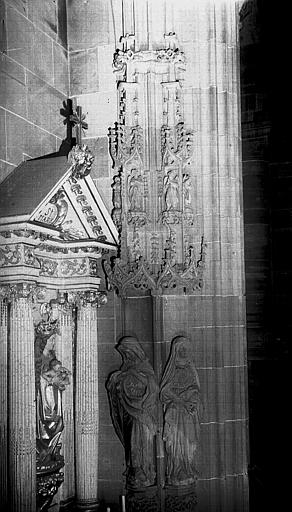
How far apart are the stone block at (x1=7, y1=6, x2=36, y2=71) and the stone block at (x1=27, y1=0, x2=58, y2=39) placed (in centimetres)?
12

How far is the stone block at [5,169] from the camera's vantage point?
6.23m

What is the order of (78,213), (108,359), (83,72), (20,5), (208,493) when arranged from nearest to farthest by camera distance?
(78,213)
(20,5)
(208,493)
(108,359)
(83,72)

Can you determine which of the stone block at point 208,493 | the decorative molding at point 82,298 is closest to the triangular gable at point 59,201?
the decorative molding at point 82,298

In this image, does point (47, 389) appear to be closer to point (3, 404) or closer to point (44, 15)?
point (3, 404)

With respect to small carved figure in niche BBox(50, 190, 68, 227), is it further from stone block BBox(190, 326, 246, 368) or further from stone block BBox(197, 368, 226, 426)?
stone block BBox(197, 368, 226, 426)

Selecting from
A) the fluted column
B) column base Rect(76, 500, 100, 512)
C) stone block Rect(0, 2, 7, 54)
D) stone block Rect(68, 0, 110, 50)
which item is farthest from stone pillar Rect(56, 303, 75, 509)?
stone block Rect(68, 0, 110, 50)

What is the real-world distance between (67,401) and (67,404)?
0.08ft

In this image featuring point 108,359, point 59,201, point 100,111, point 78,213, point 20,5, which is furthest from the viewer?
point 100,111

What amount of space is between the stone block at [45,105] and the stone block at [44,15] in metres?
0.51

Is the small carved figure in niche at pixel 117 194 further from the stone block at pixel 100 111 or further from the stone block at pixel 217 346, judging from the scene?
the stone block at pixel 217 346

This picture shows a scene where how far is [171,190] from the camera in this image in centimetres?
700

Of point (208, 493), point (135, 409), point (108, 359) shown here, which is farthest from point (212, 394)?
point (108, 359)

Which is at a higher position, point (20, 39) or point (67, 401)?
point (20, 39)

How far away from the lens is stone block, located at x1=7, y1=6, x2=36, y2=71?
6.55m
